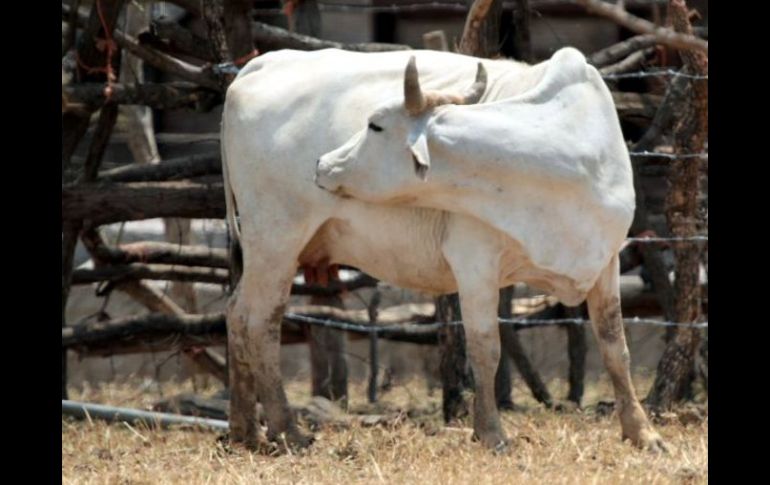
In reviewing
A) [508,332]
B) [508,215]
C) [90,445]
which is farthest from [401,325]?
[508,215]

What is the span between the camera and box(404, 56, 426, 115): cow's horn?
22.2 feet

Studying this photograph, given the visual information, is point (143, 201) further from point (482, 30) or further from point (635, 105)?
point (635, 105)

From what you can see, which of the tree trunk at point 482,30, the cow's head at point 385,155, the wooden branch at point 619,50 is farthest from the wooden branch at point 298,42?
the cow's head at point 385,155

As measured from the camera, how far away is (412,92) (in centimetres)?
685

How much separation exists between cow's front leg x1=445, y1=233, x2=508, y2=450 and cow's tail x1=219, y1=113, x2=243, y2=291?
1.41 meters

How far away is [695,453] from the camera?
7074 mm

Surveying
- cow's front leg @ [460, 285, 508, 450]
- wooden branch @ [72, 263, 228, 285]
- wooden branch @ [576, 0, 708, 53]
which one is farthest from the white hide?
wooden branch @ [72, 263, 228, 285]

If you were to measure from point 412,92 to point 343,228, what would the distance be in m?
0.93

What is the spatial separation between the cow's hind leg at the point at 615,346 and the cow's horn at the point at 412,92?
3.91 feet

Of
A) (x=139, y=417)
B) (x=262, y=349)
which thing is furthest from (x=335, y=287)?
(x=262, y=349)

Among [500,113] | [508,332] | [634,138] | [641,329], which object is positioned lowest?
[641,329]

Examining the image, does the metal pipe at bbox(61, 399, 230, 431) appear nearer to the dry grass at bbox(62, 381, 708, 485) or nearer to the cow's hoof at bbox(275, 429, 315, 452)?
the dry grass at bbox(62, 381, 708, 485)

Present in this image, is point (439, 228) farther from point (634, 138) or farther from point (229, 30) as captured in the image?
point (634, 138)

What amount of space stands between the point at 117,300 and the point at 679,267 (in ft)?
19.2
